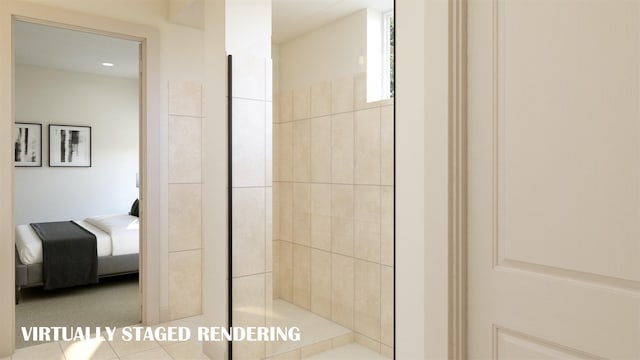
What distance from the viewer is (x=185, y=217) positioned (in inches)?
133

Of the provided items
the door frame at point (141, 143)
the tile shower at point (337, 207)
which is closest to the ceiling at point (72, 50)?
the door frame at point (141, 143)

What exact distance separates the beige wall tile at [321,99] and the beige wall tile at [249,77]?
22.0 inches

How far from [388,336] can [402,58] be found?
1.86 m

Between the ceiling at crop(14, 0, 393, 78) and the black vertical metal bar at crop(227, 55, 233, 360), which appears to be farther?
the ceiling at crop(14, 0, 393, 78)

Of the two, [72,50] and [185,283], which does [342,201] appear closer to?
[185,283]

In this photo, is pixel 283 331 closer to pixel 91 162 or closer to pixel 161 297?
pixel 161 297

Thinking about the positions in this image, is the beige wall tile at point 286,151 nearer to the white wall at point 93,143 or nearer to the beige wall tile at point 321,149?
the beige wall tile at point 321,149

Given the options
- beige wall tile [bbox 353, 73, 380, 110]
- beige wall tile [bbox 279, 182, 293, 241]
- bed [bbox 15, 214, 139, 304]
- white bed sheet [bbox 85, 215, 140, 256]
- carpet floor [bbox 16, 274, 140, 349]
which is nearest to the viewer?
beige wall tile [bbox 353, 73, 380, 110]

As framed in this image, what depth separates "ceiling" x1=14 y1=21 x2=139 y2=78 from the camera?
4477 millimetres

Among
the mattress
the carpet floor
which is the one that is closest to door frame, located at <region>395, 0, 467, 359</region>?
the carpet floor

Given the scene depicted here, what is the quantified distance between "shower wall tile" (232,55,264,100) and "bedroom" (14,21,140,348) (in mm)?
3309

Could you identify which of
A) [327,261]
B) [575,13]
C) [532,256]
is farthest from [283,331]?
[575,13]

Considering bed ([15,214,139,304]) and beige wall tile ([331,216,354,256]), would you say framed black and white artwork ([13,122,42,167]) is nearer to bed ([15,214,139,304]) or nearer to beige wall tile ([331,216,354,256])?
bed ([15,214,139,304])

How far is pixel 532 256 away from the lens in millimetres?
1070
